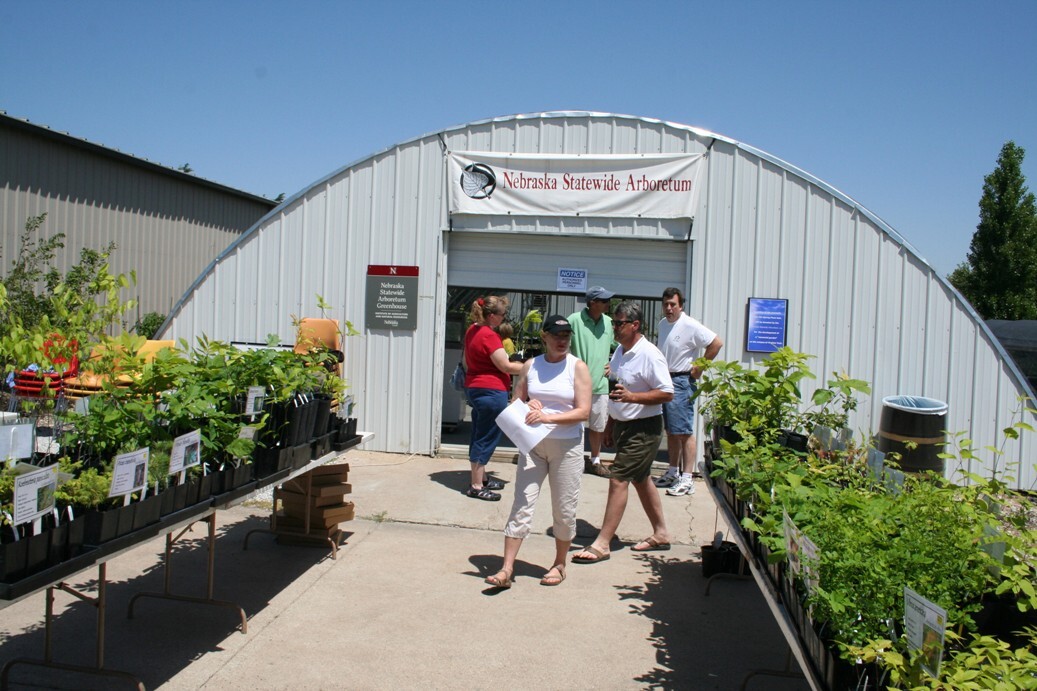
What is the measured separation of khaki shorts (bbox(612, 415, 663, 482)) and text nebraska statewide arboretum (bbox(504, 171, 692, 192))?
12.4ft

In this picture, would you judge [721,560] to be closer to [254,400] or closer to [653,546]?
[653,546]

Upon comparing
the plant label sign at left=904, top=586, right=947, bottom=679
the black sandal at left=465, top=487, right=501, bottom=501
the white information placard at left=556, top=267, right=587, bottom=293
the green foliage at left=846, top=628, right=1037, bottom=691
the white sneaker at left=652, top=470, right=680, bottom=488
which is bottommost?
the black sandal at left=465, top=487, right=501, bottom=501

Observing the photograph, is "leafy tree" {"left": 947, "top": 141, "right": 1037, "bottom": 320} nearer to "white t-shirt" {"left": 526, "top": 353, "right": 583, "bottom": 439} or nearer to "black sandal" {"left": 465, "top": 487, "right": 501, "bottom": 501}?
"black sandal" {"left": 465, "top": 487, "right": 501, "bottom": 501}

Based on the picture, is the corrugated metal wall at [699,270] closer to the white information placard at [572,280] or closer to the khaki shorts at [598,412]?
the white information placard at [572,280]

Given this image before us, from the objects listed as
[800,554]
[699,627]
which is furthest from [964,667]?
[699,627]

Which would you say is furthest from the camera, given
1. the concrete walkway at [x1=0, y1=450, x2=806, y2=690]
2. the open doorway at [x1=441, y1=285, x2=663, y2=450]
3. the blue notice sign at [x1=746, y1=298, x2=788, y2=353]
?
the open doorway at [x1=441, y1=285, x2=663, y2=450]

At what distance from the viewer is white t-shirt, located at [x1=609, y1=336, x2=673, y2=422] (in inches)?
230

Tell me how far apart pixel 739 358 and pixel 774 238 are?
1335 millimetres

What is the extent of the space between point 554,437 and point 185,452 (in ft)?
7.40

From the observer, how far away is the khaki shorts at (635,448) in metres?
5.91

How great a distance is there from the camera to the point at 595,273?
9.35 metres

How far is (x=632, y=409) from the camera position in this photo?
5.91 meters

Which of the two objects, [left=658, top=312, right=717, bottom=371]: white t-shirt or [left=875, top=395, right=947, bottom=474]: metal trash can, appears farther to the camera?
[left=875, top=395, right=947, bottom=474]: metal trash can

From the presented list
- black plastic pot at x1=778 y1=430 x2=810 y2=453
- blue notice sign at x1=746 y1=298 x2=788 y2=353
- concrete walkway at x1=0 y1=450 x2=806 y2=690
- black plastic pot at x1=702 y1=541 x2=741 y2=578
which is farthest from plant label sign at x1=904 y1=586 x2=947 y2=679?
blue notice sign at x1=746 y1=298 x2=788 y2=353
